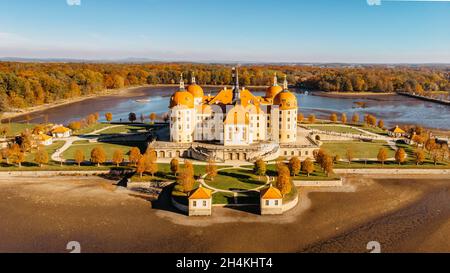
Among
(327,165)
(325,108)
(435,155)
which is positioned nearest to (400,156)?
(435,155)

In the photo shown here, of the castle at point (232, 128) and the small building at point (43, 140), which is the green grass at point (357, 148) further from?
the small building at point (43, 140)

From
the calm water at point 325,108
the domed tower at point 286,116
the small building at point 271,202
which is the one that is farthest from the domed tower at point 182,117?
the calm water at point 325,108

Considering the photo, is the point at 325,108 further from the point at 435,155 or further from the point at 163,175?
the point at 163,175

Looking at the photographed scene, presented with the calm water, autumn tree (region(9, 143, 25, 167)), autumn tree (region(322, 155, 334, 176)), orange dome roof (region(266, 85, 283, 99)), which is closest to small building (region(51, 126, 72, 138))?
autumn tree (region(9, 143, 25, 167))

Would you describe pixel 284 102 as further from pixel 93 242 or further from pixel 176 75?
pixel 176 75

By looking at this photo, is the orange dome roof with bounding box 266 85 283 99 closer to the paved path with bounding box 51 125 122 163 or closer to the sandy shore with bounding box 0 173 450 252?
the sandy shore with bounding box 0 173 450 252
